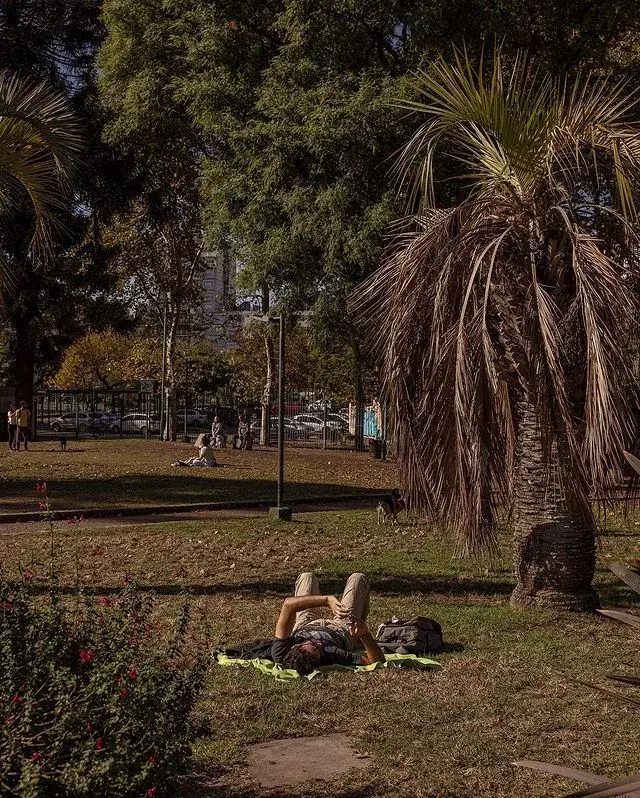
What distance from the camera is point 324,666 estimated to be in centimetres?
755

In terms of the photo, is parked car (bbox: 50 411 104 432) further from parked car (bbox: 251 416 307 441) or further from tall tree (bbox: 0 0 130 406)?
tall tree (bbox: 0 0 130 406)

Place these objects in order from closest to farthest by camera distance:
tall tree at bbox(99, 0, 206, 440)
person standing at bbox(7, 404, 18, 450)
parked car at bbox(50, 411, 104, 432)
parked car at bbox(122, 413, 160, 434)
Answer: tall tree at bbox(99, 0, 206, 440) → person standing at bbox(7, 404, 18, 450) → parked car at bbox(122, 413, 160, 434) → parked car at bbox(50, 411, 104, 432)

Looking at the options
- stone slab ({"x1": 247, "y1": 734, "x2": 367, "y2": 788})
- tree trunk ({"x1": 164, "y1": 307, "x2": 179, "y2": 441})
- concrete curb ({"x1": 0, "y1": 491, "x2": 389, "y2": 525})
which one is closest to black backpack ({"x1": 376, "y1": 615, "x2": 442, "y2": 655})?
stone slab ({"x1": 247, "y1": 734, "x2": 367, "y2": 788})

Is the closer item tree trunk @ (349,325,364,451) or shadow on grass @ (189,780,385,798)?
shadow on grass @ (189,780,385,798)

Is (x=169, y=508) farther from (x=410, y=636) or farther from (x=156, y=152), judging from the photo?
(x=156, y=152)

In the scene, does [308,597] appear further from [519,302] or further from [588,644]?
[519,302]

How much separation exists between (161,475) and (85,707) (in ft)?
70.1

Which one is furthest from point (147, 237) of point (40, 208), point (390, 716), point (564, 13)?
point (390, 716)

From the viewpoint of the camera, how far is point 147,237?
37.9m

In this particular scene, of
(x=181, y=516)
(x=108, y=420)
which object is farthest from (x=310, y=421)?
(x=181, y=516)

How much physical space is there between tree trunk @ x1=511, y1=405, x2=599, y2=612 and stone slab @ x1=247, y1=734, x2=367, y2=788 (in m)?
4.04

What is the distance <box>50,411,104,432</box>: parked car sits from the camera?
161ft

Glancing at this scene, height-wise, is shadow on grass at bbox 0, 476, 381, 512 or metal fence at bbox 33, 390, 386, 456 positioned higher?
metal fence at bbox 33, 390, 386, 456

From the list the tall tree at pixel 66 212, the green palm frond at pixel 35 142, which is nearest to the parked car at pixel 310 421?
the tall tree at pixel 66 212
